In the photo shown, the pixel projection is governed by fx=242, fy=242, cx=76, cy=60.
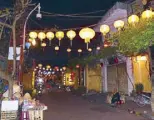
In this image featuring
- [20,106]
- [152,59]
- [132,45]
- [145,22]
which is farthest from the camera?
[152,59]

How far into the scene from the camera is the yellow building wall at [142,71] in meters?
17.8

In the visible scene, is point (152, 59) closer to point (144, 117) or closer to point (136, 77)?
point (144, 117)

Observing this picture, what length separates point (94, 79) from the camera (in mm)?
30094

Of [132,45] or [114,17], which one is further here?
[114,17]

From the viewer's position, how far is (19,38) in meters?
13.1

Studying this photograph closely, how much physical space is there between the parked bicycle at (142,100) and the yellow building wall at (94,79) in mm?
10878

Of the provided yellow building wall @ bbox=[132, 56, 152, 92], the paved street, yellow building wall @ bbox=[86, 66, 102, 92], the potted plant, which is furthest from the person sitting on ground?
yellow building wall @ bbox=[86, 66, 102, 92]

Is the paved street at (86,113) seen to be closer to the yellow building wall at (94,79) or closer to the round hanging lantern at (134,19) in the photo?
the round hanging lantern at (134,19)

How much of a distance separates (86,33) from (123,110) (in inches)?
229

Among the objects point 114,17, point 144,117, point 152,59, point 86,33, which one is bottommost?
A: point 144,117

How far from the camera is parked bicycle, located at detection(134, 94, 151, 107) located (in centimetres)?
1603

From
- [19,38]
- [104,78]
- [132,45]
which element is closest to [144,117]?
[132,45]

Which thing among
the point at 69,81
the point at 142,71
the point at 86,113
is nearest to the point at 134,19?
the point at 86,113

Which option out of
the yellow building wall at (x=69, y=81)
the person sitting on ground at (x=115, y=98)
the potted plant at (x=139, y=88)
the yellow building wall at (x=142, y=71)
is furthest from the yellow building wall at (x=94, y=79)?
the person sitting on ground at (x=115, y=98)
